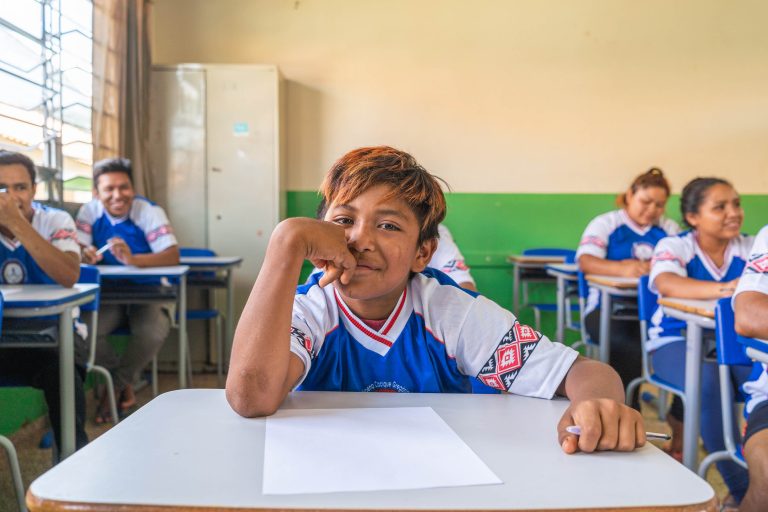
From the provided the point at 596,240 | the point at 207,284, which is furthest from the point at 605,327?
the point at 207,284

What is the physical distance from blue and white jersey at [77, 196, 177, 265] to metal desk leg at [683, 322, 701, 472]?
8.80 ft

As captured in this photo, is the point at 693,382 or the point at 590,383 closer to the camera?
the point at 590,383

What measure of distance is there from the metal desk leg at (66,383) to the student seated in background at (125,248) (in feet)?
3.64

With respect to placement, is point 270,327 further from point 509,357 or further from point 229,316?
point 229,316

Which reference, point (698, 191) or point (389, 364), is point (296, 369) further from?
point (698, 191)

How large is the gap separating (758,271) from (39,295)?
207 cm

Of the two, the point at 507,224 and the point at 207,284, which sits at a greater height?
the point at 507,224

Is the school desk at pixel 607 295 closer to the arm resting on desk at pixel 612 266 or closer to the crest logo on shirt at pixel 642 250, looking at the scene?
the arm resting on desk at pixel 612 266

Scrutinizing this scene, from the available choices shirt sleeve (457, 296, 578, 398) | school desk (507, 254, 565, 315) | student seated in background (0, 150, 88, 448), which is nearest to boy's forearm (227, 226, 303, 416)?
shirt sleeve (457, 296, 578, 398)

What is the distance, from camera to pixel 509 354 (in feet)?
3.44

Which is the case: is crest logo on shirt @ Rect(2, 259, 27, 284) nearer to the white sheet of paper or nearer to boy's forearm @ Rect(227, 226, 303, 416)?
boy's forearm @ Rect(227, 226, 303, 416)

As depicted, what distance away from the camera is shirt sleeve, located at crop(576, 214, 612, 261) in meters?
3.45

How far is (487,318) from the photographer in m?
1.09

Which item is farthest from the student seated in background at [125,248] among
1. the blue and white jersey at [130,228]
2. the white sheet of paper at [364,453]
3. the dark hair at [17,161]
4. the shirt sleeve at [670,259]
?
the white sheet of paper at [364,453]
